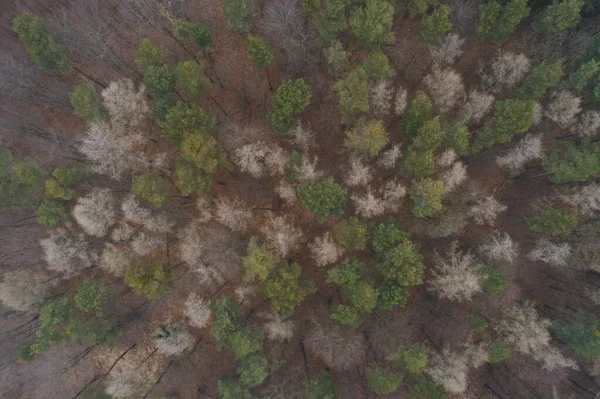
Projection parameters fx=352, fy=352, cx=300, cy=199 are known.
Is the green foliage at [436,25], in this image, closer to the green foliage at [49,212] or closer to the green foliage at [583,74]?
the green foliage at [583,74]

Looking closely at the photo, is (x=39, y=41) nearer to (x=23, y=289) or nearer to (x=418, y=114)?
(x=23, y=289)

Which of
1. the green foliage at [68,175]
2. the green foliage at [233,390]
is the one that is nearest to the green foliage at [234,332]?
the green foliage at [233,390]

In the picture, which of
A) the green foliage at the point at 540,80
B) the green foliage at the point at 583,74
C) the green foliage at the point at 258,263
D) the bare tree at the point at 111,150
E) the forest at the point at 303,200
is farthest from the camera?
the bare tree at the point at 111,150

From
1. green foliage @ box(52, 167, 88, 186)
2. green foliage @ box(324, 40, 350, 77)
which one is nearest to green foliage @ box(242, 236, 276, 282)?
green foliage @ box(52, 167, 88, 186)

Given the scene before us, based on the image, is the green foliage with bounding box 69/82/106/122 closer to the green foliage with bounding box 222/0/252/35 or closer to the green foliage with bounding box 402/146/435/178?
the green foliage with bounding box 222/0/252/35

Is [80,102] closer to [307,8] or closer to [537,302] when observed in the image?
[307,8]
